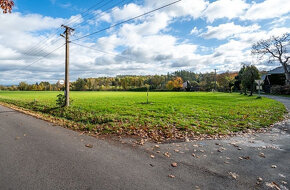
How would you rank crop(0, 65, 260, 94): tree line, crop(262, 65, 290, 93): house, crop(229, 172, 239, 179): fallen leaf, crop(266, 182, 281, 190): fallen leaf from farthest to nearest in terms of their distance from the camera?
crop(0, 65, 260, 94): tree line < crop(262, 65, 290, 93): house < crop(229, 172, 239, 179): fallen leaf < crop(266, 182, 281, 190): fallen leaf

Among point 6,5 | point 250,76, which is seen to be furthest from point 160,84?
point 6,5

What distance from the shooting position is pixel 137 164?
3.83 m

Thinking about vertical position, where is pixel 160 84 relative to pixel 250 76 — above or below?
above

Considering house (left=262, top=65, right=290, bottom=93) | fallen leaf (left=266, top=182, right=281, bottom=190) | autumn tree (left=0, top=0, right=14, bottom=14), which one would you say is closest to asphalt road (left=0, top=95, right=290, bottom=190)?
fallen leaf (left=266, top=182, right=281, bottom=190)

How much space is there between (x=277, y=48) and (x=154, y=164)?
44.1 meters

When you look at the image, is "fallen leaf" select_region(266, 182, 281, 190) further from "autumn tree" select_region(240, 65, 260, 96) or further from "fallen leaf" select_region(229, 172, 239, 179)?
"autumn tree" select_region(240, 65, 260, 96)

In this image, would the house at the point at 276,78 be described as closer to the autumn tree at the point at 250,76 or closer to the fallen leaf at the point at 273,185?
the autumn tree at the point at 250,76

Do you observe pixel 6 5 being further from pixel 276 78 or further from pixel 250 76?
pixel 276 78

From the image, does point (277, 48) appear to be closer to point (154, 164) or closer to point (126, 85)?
point (154, 164)

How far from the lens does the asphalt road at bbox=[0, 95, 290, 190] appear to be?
3.06 metres

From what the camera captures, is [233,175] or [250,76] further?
[250,76]

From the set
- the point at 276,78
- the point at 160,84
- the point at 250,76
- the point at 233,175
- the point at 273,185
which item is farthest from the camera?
the point at 160,84

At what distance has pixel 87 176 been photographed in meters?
3.27

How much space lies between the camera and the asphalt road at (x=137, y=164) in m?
3.06
